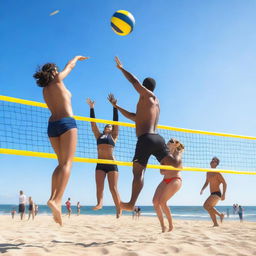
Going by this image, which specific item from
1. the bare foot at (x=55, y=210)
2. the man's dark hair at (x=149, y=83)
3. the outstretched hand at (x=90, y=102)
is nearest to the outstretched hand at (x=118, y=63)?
the man's dark hair at (x=149, y=83)

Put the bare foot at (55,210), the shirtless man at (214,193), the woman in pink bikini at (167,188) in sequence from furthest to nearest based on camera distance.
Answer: the shirtless man at (214,193) → the woman in pink bikini at (167,188) → the bare foot at (55,210)

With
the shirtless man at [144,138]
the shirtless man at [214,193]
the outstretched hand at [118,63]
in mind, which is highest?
the outstretched hand at [118,63]

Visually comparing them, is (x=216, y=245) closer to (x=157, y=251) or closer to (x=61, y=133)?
(x=157, y=251)

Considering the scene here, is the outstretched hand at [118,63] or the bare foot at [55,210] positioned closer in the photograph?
the bare foot at [55,210]

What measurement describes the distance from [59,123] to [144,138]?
1207mm

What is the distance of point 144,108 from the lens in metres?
4.54

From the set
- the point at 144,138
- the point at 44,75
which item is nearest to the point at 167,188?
the point at 144,138

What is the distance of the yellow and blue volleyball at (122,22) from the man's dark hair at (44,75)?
6.25 ft

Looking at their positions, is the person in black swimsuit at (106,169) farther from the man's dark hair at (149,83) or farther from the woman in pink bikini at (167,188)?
the man's dark hair at (149,83)

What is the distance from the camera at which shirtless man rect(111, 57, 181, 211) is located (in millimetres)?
4406

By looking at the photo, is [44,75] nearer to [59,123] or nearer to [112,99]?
[59,123]

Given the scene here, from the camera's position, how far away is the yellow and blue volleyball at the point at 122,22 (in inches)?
214

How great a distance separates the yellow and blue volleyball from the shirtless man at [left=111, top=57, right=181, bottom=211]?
3.52 feet

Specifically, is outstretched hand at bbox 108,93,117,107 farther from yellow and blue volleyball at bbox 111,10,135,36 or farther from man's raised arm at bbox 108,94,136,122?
yellow and blue volleyball at bbox 111,10,135,36
